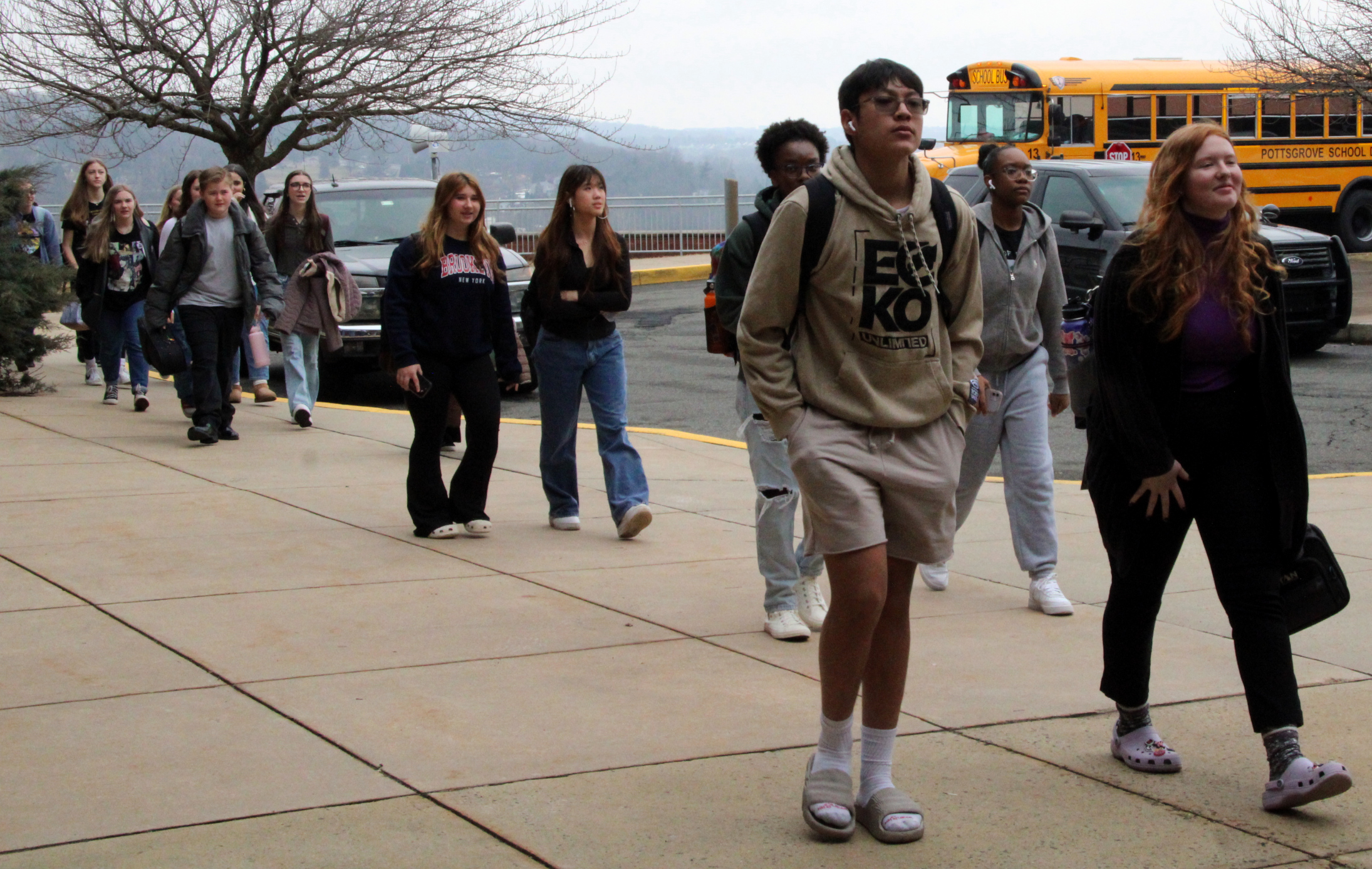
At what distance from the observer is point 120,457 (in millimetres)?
9625

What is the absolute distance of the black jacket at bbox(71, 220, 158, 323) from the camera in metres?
11.9

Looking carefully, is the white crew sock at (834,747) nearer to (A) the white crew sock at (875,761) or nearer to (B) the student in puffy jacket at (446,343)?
(A) the white crew sock at (875,761)

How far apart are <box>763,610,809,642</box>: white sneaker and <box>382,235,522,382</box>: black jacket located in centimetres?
244

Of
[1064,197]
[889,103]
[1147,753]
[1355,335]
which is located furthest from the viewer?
[1355,335]

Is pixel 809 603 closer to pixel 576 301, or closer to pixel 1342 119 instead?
pixel 576 301

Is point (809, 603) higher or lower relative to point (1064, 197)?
lower

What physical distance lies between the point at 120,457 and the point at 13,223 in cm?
344

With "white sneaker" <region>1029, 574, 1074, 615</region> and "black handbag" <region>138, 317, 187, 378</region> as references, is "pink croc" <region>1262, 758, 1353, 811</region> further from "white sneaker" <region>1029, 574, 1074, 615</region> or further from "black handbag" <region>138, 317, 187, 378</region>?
"black handbag" <region>138, 317, 187, 378</region>

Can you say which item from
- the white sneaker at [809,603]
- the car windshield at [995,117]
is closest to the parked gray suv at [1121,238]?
the white sneaker at [809,603]

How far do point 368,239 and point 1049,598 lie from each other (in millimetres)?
9842

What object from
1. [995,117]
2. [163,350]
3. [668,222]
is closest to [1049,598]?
[163,350]

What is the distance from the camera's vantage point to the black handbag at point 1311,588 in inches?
160

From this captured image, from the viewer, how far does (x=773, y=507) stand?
568 cm

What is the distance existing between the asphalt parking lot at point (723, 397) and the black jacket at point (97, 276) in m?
2.28
